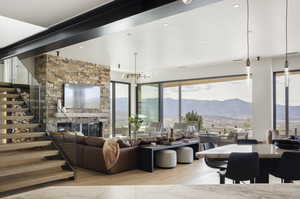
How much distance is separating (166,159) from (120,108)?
20.6 feet

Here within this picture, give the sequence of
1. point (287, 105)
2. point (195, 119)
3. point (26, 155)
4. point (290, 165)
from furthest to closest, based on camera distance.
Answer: point (195, 119)
point (287, 105)
point (26, 155)
point (290, 165)

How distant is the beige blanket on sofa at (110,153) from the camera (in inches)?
206

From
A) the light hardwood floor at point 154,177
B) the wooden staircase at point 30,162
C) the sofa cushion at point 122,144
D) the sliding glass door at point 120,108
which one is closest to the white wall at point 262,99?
the light hardwood floor at point 154,177

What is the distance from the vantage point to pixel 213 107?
34.8 ft

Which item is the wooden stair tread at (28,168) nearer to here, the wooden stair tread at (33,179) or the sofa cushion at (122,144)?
the wooden stair tread at (33,179)

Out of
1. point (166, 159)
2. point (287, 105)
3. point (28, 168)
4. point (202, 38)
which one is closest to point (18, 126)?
point (28, 168)

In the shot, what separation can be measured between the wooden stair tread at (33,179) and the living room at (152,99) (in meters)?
0.02

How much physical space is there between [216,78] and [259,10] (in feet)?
20.0

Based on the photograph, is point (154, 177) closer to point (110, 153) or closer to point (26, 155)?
point (110, 153)

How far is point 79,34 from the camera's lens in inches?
175

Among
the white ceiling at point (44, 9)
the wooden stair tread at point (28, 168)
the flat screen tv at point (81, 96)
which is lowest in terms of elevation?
the wooden stair tread at point (28, 168)

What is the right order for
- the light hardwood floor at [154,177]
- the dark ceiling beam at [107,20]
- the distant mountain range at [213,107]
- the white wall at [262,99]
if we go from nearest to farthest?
1. the dark ceiling beam at [107,20]
2. the light hardwood floor at [154,177]
3. the white wall at [262,99]
4. the distant mountain range at [213,107]

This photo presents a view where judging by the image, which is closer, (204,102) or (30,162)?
(30,162)

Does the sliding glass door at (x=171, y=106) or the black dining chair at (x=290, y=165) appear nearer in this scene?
the black dining chair at (x=290, y=165)
